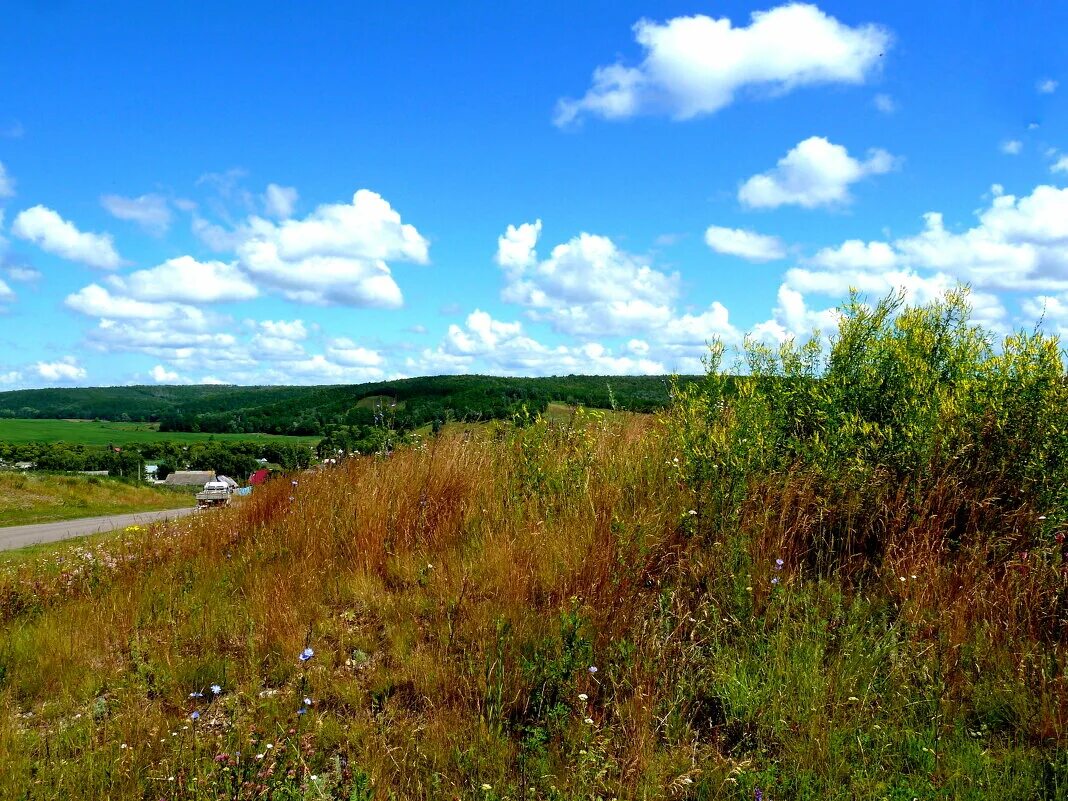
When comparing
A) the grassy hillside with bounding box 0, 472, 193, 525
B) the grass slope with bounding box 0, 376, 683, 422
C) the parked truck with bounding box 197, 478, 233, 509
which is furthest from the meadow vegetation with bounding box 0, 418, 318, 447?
the parked truck with bounding box 197, 478, 233, 509

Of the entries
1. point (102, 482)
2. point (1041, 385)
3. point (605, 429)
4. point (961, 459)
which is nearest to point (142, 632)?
point (605, 429)

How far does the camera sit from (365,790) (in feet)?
9.25

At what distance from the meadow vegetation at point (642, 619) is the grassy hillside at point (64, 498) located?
2875 centimetres

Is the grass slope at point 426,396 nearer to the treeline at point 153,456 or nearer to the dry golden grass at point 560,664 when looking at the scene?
the dry golden grass at point 560,664

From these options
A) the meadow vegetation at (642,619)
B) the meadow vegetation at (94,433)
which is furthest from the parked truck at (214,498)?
the meadow vegetation at (94,433)

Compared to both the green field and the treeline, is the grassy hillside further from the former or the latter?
the green field

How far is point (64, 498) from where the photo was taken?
32.6 m

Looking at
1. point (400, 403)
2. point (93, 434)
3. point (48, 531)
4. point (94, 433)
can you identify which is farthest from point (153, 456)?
point (400, 403)

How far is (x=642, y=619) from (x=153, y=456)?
92553 millimetres

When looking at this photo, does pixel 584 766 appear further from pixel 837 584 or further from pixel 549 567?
pixel 837 584

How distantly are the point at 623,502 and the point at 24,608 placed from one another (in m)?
5.14

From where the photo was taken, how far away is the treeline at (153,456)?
64812 millimetres

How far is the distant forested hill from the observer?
27.4ft

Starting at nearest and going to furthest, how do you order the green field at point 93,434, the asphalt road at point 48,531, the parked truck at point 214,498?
the parked truck at point 214,498, the asphalt road at point 48,531, the green field at point 93,434
